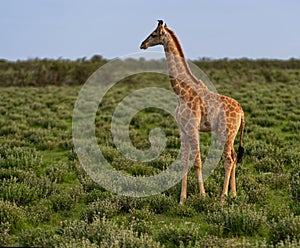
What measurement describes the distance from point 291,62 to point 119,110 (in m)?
40.4

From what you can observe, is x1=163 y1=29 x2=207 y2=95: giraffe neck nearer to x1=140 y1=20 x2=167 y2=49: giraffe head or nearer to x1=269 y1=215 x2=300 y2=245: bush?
x1=140 y1=20 x2=167 y2=49: giraffe head

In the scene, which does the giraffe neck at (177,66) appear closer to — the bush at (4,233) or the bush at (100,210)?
the bush at (100,210)

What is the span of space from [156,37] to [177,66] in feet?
2.04

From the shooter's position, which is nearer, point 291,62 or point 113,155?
point 113,155

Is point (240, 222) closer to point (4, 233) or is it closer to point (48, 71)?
point (4, 233)

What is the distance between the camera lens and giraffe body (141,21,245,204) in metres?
7.22

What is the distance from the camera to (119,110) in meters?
20.2

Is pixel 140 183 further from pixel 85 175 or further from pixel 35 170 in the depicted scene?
pixel 35 170

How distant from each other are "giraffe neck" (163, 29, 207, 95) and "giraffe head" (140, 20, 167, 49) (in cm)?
12

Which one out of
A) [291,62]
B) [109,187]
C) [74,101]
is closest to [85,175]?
[109,187]

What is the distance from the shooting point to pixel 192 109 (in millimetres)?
7191

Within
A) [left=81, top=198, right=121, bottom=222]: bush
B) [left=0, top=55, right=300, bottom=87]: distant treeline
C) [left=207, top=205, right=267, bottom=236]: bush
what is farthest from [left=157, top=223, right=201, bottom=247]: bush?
[left=0, top=55, right=300, bottom=87]: distant treeline

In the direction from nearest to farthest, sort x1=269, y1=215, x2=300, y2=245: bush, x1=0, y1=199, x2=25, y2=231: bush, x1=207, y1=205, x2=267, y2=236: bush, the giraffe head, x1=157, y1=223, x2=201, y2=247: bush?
x1=269, y1=215, x2=300, y2=245: bush → x1=157, y1=223, x2=201, y2=247: bush → x1=207, y1=205, x2=267, y2=236: bush → x1=0, y1=199, x2=25, y2=231: bush → the giraffe head

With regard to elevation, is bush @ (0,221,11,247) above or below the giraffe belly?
below
